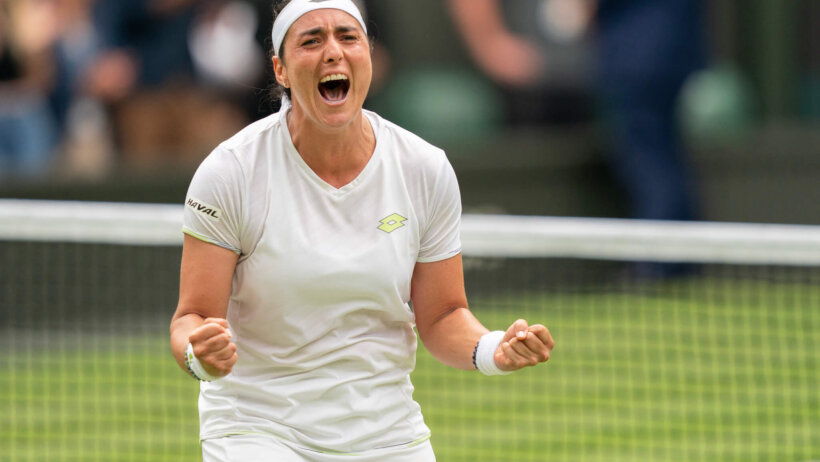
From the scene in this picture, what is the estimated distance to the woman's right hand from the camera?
130 inches

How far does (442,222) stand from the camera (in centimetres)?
390

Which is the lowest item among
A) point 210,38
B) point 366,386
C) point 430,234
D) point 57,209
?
point 366,386

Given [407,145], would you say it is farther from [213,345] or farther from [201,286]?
[213,345]

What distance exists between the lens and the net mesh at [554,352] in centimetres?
684

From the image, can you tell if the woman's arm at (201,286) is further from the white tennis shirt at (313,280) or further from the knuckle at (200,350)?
the knuckle at (200,350)

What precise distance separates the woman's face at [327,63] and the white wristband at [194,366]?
0.67m

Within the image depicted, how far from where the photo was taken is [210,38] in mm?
11297

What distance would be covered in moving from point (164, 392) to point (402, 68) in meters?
4.84

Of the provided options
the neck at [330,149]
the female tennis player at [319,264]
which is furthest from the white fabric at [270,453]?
the neck at [330,149]

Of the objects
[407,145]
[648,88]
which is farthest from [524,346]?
[648,88]

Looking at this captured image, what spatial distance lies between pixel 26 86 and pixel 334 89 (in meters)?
7.08

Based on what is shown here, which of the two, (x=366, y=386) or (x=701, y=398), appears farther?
(x=701, y=398)

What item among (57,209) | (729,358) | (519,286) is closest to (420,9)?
(519,286)

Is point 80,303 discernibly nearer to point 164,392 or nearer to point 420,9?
point 164,392
